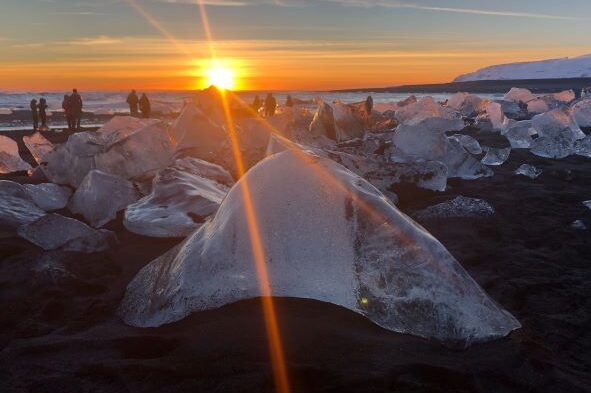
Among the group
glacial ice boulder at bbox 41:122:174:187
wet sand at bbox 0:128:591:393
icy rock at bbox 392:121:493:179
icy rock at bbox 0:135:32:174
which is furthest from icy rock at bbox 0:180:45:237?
icy rock at bbox 392:121:493:179

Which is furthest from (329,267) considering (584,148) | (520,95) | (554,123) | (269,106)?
(520,95)

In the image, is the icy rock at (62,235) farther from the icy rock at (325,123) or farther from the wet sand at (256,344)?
the icy rock at (325,123)

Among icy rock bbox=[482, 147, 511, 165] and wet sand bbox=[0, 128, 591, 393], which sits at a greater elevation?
icy rock bbox=[482, 147, 511, 165]

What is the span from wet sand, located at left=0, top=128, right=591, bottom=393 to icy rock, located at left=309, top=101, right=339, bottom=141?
6.06 m

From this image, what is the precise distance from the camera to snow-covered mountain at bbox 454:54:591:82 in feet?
384

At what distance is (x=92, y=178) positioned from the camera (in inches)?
184

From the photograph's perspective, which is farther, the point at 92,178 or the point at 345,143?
the point at 345,143

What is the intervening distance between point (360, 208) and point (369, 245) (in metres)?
0.22

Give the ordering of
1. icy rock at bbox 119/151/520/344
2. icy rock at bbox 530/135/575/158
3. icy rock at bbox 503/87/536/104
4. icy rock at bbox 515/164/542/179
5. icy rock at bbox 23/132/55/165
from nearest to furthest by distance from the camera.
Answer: icy rock at bbox 119/151/520/344 → icy rock at bbox 515/164/542/179 → icy rock at bbox 23/132/55/165 → icy rock at bbox 530/135/575/158 → icy rock at bbox 503/87/536/104

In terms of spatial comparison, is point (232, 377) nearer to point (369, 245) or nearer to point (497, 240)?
point (369, 245)

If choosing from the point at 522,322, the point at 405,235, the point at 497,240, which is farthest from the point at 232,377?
the point at 497,240

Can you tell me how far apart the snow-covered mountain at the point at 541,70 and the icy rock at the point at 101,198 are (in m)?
125

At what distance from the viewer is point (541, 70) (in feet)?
414

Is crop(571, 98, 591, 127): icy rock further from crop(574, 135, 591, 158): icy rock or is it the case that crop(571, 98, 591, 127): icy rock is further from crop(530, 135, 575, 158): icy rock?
crop(530, 135, 575, 158): icy rock
